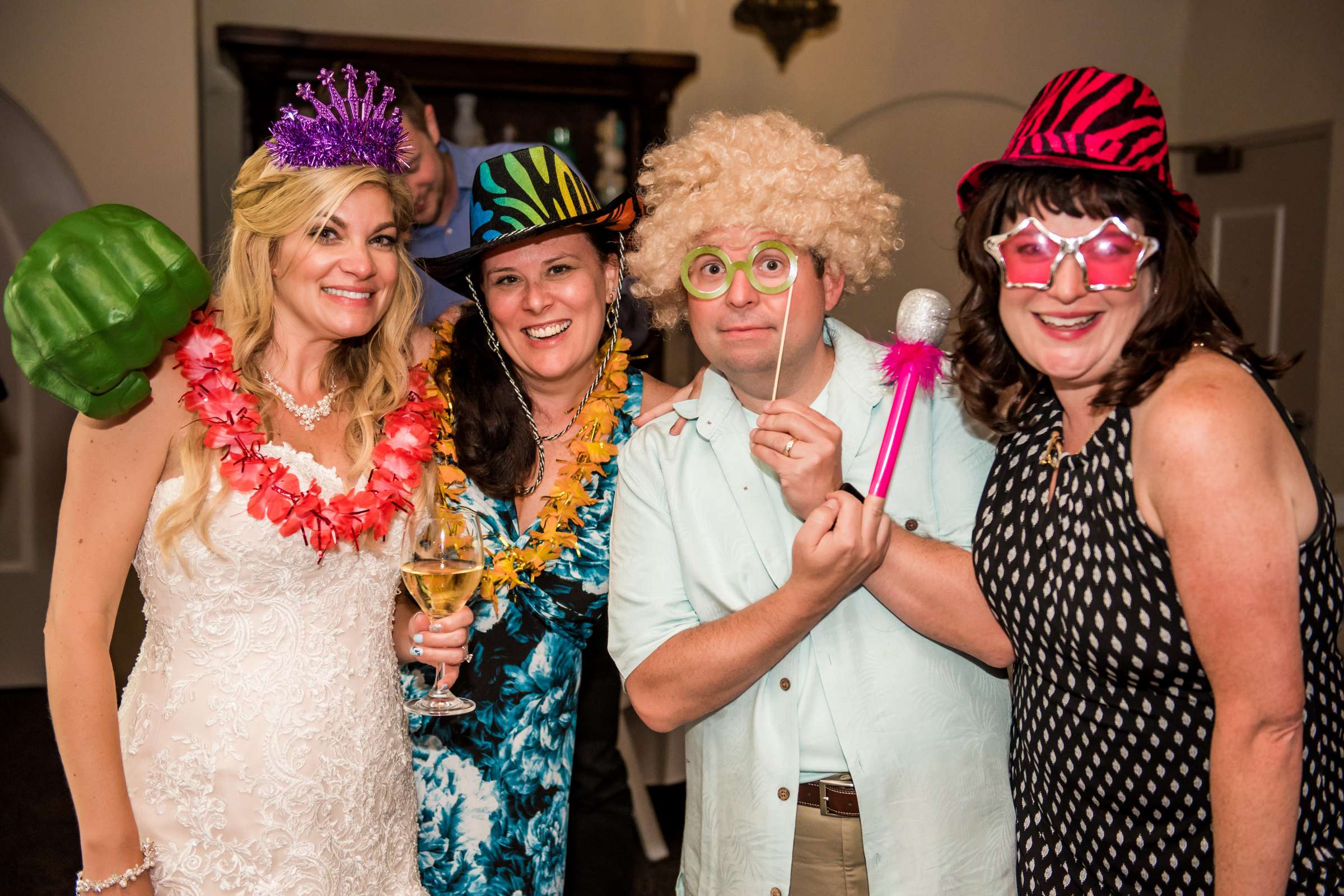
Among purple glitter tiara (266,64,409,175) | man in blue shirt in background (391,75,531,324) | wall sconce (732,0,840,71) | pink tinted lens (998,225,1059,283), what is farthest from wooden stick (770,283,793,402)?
wall sconce (732,0,840,71)

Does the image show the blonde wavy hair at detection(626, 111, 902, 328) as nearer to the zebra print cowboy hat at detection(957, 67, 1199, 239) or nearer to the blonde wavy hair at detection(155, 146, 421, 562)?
the zebra print cowboy hat at detection(957, 67, 1199, 239)

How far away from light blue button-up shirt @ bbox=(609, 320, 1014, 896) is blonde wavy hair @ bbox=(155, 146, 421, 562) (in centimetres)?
51

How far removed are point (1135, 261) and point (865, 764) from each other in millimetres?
762

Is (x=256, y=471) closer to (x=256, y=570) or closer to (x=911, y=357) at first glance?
(x=256, y=570)

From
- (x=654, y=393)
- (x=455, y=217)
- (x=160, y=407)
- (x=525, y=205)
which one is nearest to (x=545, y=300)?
(x=525, y=205)

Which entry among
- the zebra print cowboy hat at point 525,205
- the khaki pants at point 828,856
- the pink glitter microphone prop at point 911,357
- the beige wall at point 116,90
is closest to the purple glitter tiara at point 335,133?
the zebra print cowboy hat at point 525,205

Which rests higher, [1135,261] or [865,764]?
[1135,261]

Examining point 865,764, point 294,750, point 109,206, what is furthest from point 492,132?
point 865,764

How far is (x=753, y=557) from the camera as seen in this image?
1653 millimetres

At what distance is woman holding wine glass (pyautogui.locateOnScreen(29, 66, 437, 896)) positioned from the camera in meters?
1.63

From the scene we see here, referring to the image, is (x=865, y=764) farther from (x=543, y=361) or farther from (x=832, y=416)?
(x=543, y=361)

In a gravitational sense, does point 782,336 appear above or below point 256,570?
above

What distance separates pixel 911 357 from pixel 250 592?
1.10 meters

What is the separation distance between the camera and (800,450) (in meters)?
1.49
